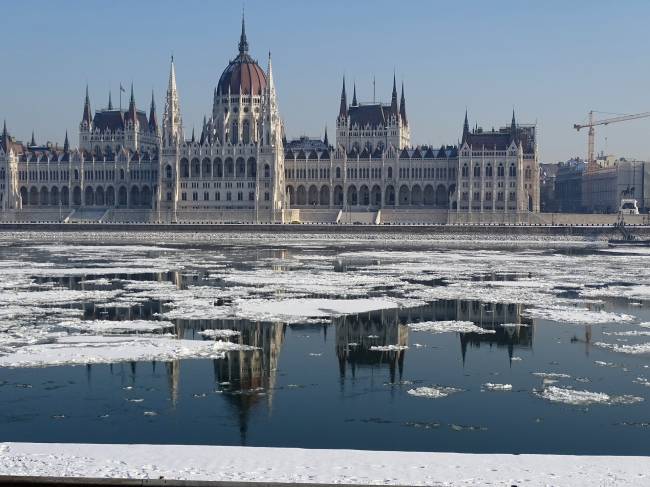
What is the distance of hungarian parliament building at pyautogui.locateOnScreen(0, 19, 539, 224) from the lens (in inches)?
4796

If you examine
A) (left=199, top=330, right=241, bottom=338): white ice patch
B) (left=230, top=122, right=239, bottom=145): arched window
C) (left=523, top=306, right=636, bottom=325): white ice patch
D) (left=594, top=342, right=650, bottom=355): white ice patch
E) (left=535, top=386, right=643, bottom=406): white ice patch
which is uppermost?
(left=230, top=122, right=239, bottom=145): arched window

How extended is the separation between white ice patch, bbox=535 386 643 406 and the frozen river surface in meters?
0.09

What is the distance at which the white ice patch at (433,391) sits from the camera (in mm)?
19156

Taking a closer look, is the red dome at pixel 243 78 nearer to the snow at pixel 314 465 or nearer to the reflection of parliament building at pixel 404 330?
the reflection of parliament building at pixel 404 330

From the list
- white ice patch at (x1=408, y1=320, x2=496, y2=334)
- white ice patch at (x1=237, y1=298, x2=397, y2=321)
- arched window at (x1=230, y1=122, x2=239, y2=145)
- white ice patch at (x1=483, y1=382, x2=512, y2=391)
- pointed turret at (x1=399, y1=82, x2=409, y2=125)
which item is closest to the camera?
white ice patch at (x1=483, y1=382, x2=512, y2=391)

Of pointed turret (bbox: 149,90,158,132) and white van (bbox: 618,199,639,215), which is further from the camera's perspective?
pointed turret (bbox: 149,90,158,132)

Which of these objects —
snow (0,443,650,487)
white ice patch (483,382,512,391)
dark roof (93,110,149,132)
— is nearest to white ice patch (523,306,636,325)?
white ice patch (483,382,512,391)

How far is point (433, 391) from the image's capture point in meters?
19.5

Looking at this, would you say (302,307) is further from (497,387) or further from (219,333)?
(497,387)

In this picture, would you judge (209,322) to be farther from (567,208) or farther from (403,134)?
(567,208)

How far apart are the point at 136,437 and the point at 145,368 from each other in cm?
562

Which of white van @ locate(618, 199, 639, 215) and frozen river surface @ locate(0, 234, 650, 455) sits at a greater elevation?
white van @ locate(618, 199, 639, 215)

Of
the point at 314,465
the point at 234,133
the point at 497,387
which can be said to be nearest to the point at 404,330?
the point at 497,387

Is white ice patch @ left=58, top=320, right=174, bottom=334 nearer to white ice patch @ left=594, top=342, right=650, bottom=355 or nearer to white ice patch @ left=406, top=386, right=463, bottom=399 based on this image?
white ice patch @ left=406, top=386, right=463, bottom=399
